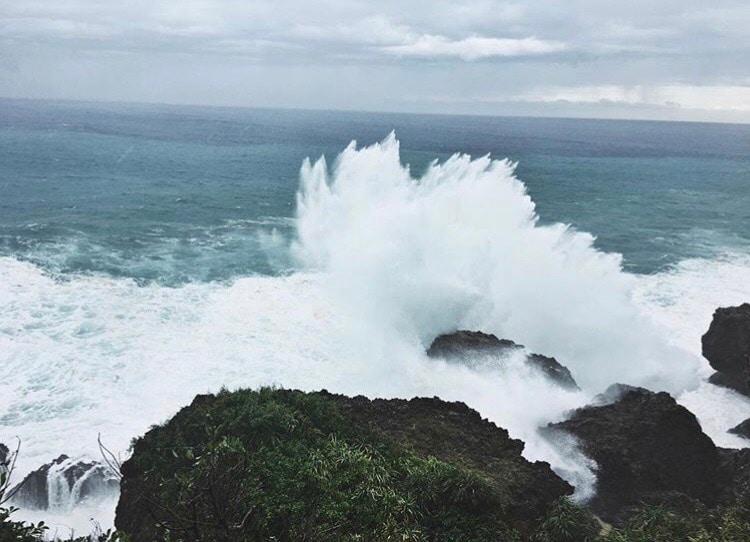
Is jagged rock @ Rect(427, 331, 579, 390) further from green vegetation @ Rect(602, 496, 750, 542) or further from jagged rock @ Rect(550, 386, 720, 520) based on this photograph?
green vegetation @ Rect(602, 496, 750, 542)

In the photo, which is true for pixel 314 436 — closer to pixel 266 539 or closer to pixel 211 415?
pixel 211 415

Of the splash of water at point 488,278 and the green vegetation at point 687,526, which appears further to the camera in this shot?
the splash of water at point 488,278

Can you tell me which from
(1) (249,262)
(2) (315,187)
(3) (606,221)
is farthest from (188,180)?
(3) (606,221)

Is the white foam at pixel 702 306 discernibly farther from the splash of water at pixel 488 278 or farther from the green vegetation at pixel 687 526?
the green vegetation at pixel 687 526

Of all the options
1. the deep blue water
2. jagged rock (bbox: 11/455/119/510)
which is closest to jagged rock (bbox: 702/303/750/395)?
the deep blue water

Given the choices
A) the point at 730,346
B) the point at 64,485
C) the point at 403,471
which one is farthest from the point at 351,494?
the point at 730,346

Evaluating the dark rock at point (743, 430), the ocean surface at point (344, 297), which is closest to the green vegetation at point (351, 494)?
the ocean surface at point (344, 297)

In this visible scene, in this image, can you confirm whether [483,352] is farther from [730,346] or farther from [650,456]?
[730,346]
